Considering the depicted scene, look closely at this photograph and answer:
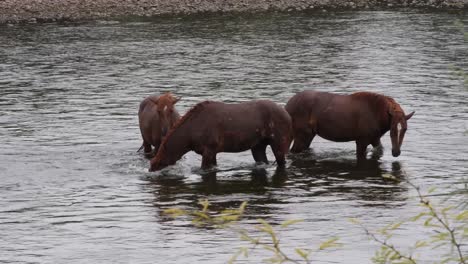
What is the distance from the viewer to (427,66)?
3778cm

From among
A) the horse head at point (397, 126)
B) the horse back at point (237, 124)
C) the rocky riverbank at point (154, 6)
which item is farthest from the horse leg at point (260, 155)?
the rocky riverbank at point (154, 6)

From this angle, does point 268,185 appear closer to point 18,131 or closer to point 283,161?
point 283,161

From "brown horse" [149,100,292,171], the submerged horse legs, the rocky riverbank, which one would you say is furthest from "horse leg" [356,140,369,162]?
the rocky riverbank

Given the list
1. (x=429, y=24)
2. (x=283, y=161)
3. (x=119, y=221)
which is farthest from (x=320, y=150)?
(x=429, y=24)

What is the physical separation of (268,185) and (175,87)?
49.9ft

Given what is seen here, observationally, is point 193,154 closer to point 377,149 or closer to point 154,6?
point 377,149

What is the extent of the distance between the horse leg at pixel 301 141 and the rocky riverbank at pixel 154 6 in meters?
37.0

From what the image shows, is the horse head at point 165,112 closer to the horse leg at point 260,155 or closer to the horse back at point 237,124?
the horse back at point 237,124

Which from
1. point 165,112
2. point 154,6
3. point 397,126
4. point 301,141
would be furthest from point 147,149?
point 154,6

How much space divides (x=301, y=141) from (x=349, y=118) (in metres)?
1.24

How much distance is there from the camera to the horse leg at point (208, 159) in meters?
20.2

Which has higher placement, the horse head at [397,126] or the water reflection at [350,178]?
the horse head at [397,126]

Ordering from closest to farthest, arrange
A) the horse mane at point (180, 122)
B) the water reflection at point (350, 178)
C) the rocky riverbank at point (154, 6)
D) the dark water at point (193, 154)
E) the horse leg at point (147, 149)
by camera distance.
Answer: the dark water at point (193, 154), the water reflection at point (350, 178), the horse mane at point (180, 122), the horse leg at point (147, 149), the rocky riverbank at point (154, 6)

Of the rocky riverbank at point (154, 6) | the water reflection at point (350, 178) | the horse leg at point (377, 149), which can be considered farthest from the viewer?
the rocky riverbank at point (154, 6)
